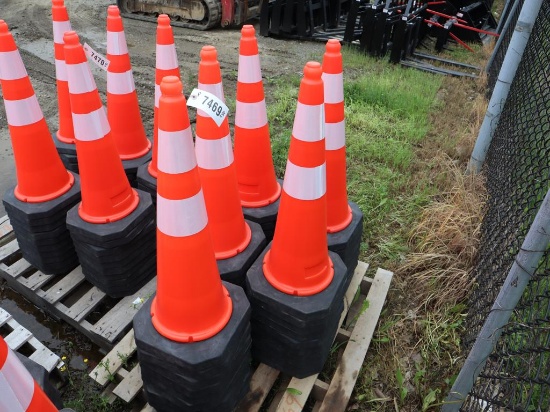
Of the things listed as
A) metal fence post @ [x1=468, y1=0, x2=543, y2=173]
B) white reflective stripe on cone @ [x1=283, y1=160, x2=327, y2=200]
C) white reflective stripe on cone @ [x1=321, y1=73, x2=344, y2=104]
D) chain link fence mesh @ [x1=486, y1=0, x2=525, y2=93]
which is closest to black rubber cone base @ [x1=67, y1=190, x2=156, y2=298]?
white reflective stripe on cone @ [x1=283, y1=160, x2=327, y2=200]

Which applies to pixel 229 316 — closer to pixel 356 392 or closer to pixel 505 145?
pixel 356 392

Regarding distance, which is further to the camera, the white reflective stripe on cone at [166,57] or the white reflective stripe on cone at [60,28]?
the white reflective stripe on cone at [60,28]

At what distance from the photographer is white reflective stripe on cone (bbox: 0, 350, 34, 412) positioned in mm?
1217

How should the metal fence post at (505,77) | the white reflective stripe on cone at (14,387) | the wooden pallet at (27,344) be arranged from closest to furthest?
1. the white reflective stripe on cone at (14,387)
2. the wooden pallet at (27,344)
3. the metal fence post at (505,77)

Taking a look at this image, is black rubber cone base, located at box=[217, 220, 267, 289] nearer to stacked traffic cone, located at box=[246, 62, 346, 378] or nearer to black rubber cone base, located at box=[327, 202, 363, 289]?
stacked traffic cone, located at box=[246, 62, 346, 378]

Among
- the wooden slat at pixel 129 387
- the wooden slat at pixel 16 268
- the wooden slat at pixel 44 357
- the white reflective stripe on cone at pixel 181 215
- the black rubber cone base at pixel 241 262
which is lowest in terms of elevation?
the wooden slat at pixel 44 357

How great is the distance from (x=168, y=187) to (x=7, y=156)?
3791 mm

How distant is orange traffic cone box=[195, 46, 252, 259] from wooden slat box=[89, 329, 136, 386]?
786 mm

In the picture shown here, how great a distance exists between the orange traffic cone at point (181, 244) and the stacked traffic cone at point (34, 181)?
1126mm

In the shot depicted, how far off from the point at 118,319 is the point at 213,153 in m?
1.29

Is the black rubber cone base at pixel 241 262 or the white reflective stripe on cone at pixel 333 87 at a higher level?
the white reflective stripe on cone at pixel 333 87

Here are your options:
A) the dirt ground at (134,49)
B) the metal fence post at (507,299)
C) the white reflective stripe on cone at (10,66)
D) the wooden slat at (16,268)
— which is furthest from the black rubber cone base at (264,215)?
the dirt ground at (134,49)

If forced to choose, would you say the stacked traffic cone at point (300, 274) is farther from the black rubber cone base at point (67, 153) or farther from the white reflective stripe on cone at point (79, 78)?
the black rubber cone base at point (67, 153)

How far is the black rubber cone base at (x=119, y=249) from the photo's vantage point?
2.46 m
